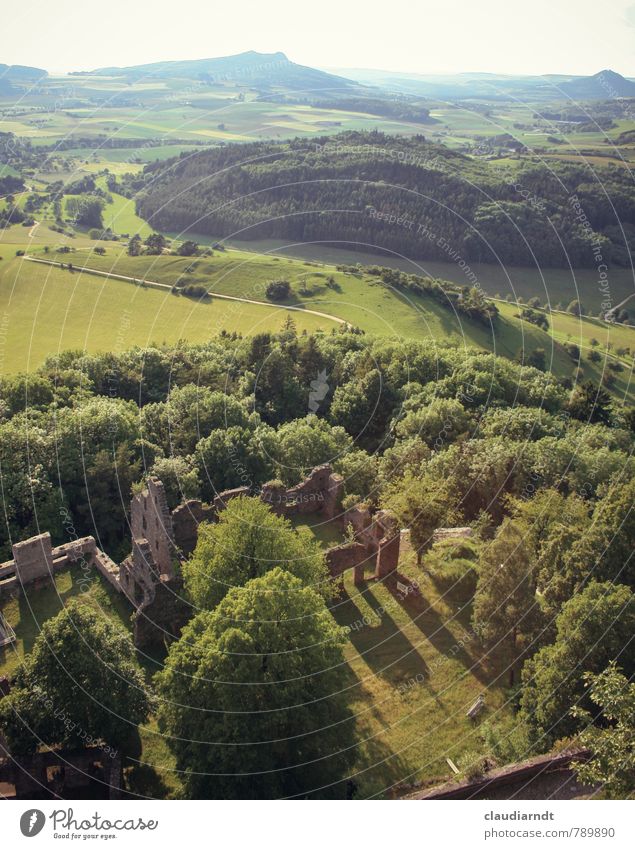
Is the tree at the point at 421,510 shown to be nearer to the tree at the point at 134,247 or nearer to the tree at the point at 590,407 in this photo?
the tree at the point at 590,407

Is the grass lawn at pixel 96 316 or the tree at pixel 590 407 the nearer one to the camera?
the tree at pixel 590 407

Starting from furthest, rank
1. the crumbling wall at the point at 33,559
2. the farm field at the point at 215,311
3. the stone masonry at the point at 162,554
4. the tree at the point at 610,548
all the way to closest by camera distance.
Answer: the farm field at the point at 215,311 < the crumbling wall at the point at 33,559 < the stone masonry at the point at 162,554 < the tree at the point at 610,548

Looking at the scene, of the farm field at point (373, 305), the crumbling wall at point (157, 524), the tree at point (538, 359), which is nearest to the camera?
the crumbling wall at point (157, 524)

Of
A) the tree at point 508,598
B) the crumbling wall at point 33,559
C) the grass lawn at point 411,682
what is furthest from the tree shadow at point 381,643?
the crumbling wall at point 33,559

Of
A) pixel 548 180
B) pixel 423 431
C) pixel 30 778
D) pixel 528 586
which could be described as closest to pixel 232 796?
pixel 30 778

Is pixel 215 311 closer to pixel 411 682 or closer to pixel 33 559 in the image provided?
pixel 33 559

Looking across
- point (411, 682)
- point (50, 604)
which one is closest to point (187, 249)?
point (50, 604)

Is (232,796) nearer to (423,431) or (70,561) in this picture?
(70,561)

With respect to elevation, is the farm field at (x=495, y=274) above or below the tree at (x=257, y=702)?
above

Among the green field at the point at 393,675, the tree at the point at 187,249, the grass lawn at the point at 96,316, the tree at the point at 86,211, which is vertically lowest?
the green field at the point at 393,675
